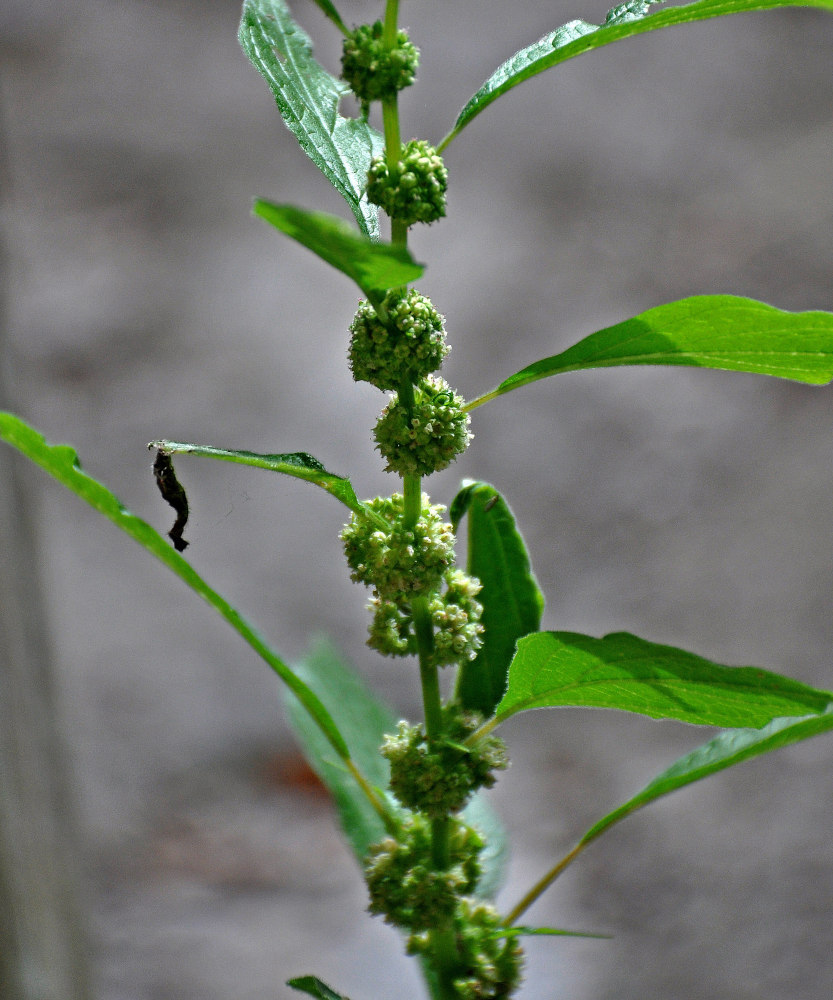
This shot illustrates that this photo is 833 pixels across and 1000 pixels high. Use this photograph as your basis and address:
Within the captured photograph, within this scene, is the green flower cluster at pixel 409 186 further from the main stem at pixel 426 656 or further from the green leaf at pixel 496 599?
the green leaf at pixel 496 599

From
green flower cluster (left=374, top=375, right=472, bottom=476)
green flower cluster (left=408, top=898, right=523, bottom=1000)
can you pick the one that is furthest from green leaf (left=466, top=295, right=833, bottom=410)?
green flower cluster (left=408, top=898, right=523, bottom=1000)

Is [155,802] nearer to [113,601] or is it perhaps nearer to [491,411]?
[113,601]

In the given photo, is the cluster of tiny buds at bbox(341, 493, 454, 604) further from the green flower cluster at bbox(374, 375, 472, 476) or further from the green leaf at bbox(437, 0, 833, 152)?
the green leaf at bbox(437, 0, 833, 152)

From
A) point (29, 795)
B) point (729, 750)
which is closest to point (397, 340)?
point (729, 750)

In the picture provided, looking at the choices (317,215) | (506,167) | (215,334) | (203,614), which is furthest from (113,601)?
(317,215)

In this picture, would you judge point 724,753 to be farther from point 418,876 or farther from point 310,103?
point 310,103

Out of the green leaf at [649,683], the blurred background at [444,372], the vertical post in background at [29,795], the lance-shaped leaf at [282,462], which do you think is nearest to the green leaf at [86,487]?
the lance-shaped leaf at [282,462]
